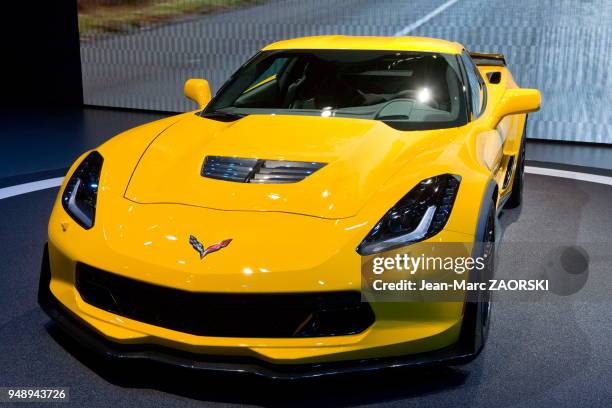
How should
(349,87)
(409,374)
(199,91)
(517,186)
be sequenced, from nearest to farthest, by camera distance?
1. (409,374)
2. (349,87)
3. (199,91)
4. (517,186)

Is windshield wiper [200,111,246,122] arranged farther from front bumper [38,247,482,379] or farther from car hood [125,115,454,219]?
front bumper [38,247,482,379]

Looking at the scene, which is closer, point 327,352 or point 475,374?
point 327,352

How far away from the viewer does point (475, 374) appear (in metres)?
2.16

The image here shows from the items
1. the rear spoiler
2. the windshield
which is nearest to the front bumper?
the windshield

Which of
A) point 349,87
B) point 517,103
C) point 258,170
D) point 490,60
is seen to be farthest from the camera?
point 490,60

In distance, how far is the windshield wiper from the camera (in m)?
2.82

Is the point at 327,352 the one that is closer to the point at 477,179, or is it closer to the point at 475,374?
the point at 475,374

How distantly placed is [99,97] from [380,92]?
20.7ft

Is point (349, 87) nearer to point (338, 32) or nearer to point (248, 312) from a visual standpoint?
point (248, 312)

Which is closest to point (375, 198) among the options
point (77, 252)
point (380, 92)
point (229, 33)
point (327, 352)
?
point (327, 352)

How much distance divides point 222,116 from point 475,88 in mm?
1168

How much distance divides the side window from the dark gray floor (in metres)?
0.85

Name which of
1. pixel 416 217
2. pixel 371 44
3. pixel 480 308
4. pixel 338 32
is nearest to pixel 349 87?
pixel 371 44

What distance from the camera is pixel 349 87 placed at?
10.1ft
